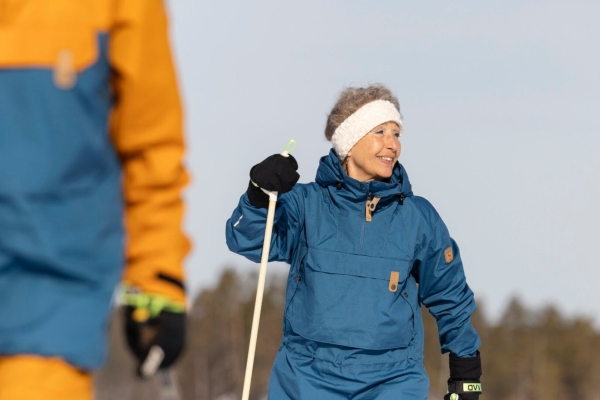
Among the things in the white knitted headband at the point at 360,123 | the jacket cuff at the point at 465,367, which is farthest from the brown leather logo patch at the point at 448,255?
the white knitted headband at the point at 360,123

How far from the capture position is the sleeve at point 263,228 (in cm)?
623

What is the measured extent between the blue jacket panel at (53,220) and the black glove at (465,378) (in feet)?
12.3

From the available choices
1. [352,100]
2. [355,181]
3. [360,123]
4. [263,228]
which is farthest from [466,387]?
[352,100]

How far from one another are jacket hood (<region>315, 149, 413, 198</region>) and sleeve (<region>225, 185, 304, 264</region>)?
0.59 ft

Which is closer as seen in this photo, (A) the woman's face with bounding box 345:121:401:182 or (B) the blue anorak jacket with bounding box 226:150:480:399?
(B) the blue anorak jacket with bounding box 226:150:480:399

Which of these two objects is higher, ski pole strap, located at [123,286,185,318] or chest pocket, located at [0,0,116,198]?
chest pocket, located at [0,0,116,198]

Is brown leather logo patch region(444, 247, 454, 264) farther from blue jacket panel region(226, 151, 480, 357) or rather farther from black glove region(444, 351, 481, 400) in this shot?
black glove region(444, 351, 481, 400)

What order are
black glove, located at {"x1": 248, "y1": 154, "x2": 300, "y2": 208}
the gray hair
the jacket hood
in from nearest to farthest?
1. black glove, located at {"x1": 248, "y1": 154, "x2": 300, "y2": 208}
2. the jacket hood
3. the gray hair

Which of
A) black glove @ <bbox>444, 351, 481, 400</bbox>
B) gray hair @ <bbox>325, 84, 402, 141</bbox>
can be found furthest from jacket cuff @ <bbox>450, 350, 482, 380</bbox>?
gray hair @ <bbox>325, 84, 402, 141</bbox>

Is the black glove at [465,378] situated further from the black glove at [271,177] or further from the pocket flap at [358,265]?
the black glove at [271,177]

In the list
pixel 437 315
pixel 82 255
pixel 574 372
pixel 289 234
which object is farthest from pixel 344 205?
pixel 574 372

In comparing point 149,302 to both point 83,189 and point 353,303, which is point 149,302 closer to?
point 83,189

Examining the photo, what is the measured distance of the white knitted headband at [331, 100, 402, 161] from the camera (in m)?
6.66

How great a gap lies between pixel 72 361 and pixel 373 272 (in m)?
3.15
